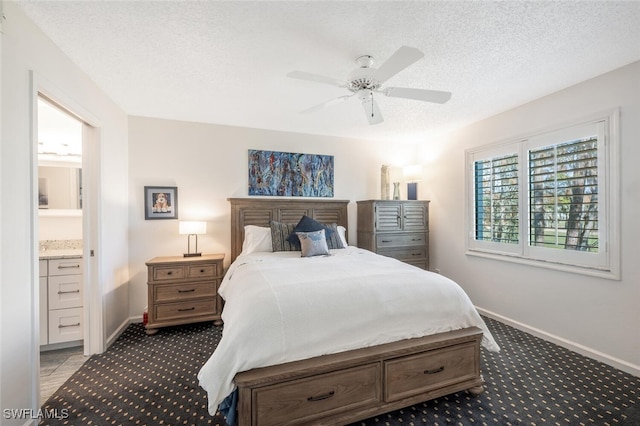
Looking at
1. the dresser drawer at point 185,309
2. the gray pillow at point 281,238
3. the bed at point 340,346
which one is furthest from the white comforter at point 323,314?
the dresser drawer at point 185,309

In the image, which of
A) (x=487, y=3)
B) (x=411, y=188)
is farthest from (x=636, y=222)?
(x=411, y=188)

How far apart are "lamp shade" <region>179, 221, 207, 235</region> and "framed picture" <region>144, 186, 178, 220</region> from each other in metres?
0.43

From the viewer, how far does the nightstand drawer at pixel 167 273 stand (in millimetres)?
3023

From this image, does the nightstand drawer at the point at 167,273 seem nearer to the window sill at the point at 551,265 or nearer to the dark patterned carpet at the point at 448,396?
the dark patterned carpet at the point at 448,396

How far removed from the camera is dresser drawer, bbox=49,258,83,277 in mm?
2672

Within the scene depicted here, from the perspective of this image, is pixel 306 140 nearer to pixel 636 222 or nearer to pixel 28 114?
pixel 28 114

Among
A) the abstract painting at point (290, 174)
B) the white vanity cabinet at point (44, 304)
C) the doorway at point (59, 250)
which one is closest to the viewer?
the doorway at point (59, 250)

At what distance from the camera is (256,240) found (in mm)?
3420

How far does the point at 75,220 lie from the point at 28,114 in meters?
2.05

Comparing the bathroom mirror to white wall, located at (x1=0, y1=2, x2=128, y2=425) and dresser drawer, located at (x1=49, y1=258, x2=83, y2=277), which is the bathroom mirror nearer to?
dresser drawer, located at (x1=49, y1=258, x2=83, y2=277)

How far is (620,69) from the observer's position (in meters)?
2.33

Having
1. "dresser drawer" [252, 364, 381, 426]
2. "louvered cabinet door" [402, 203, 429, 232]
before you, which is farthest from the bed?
"louvered cabinet door" [402, 203, 429, 232]

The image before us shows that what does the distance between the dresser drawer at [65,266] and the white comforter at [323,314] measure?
1841 millimetres

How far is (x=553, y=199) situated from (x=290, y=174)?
10.6 feet
